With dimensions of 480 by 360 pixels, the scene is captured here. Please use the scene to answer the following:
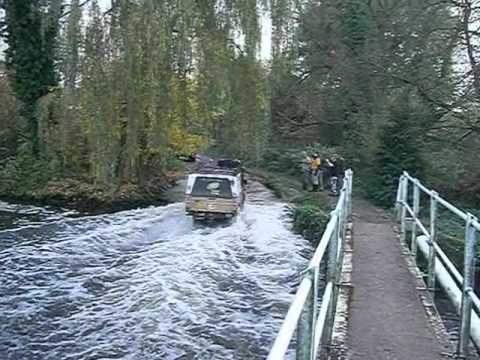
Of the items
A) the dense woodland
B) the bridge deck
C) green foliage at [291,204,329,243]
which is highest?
the dense woodland

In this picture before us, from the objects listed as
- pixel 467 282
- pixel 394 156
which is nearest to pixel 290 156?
pixel 394 156

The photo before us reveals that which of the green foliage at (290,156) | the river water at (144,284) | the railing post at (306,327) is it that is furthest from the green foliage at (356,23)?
the railing post at (306,327)

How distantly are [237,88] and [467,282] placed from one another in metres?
8.20

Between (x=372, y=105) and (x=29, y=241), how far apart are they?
508 inches

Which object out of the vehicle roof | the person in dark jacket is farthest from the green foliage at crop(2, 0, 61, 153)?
the person in dark jacket

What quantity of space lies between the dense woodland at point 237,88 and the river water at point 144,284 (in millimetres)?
1996

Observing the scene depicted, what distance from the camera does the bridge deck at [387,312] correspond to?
520 cm

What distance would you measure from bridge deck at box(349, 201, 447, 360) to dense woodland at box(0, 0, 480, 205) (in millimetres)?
4740

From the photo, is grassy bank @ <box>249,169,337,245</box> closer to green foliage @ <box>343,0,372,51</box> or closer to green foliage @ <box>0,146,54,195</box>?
green foliage @ <box>343,0,372,51</box>

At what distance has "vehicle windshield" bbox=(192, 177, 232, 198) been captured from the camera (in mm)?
19859

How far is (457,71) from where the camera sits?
2077 centimetres

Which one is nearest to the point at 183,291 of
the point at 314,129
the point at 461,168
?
the point at 461,168

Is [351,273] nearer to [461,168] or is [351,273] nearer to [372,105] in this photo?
[461,168]

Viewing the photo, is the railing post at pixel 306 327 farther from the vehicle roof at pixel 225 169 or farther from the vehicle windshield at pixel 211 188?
the vehicle roof at pixel 225 169
